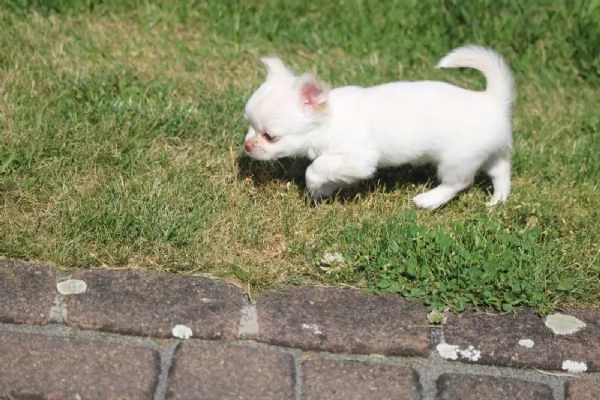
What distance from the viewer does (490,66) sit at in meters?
3.96

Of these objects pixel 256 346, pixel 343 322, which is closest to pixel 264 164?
pixel 343 322

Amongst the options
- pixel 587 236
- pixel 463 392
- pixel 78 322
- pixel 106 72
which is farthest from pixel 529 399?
pixel 106 72

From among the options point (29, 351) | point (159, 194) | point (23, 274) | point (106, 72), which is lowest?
point (29, 351)

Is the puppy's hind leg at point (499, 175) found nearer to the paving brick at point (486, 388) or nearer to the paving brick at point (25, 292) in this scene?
the paving brick at point (486, 388)

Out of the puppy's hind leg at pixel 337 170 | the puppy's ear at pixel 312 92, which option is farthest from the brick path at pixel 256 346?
the puppy's ear at pixel 312 92

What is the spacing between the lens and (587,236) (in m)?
3.95

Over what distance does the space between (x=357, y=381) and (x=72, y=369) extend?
0.94m

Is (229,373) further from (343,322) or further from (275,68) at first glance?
(275,68)

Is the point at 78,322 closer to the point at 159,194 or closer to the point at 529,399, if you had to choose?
the point at 159,194

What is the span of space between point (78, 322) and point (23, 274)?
1.10 ft

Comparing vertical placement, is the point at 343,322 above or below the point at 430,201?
below

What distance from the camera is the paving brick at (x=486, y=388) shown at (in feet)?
10.3

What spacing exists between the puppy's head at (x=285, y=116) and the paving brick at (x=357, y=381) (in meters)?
1.07

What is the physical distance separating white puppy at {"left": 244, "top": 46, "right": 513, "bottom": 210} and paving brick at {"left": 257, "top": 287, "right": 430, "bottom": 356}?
0.66 m
